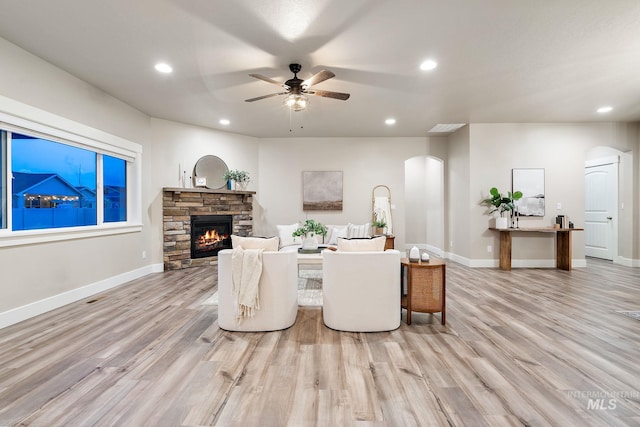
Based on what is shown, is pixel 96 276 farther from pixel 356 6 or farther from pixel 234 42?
pixel 356 6

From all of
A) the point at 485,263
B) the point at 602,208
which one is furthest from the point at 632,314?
the point at 602,208

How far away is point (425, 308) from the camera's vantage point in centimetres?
302

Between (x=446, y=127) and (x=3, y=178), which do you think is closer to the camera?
(x=3, y=178)

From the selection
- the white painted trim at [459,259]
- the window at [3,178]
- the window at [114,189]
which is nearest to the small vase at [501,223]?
the white painted trim at [459,259]

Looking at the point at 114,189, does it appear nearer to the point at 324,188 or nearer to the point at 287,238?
the point at 287,238

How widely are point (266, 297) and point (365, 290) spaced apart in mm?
947

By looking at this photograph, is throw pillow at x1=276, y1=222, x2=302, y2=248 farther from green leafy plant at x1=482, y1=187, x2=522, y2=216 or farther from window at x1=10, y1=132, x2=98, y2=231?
green leafy plant at x1=482, y1=187, x2=522, y2=216

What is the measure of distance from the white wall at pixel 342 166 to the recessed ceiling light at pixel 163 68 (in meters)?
3.49

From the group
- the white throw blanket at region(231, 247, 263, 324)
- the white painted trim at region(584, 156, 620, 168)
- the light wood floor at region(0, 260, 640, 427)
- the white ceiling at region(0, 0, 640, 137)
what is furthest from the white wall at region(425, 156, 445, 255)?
the white throw blanket at region(231, 247, 263, 324)

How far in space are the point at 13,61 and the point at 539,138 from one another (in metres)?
8.06

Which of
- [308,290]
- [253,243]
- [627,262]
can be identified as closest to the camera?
[253,243]

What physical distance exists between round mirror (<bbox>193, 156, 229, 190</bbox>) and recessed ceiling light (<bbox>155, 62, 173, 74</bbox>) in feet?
8.63

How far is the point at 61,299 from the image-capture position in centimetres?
355

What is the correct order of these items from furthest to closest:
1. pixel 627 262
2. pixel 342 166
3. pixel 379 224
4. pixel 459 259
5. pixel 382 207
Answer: pixel 342 166
pixel 382 207
pixel 379 224
pixel 459 259
pixel 627 262
